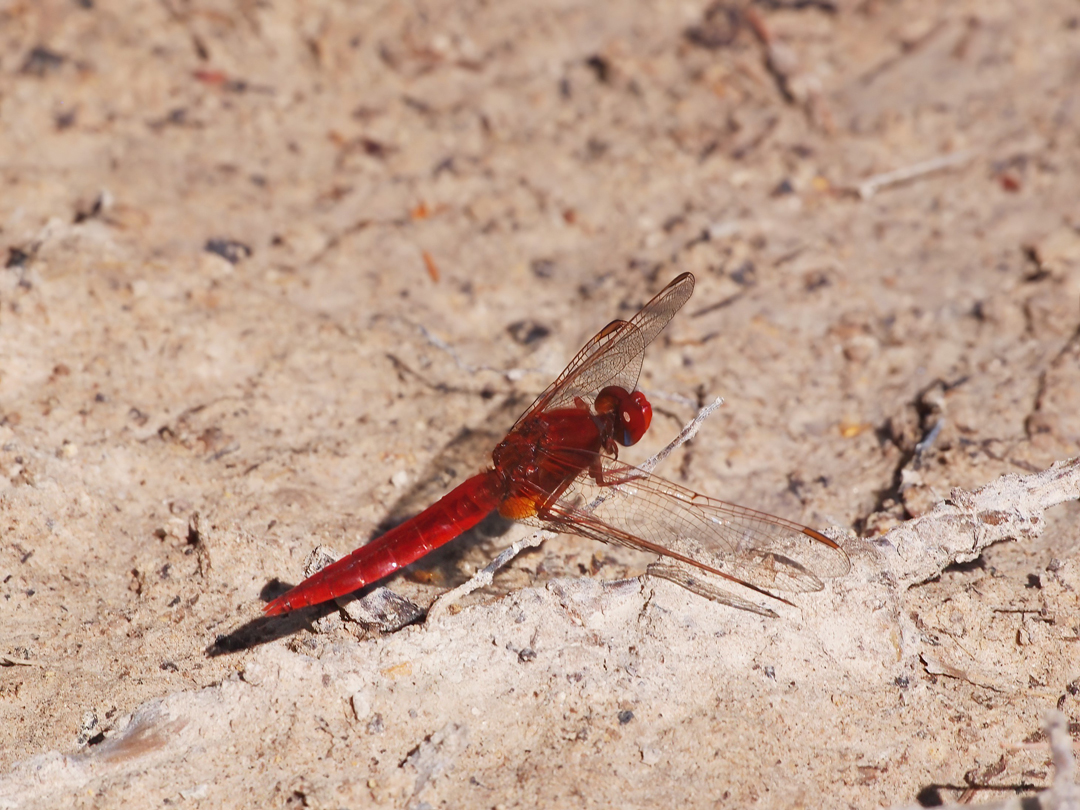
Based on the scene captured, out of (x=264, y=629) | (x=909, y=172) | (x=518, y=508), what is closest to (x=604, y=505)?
(x=518, y=508)

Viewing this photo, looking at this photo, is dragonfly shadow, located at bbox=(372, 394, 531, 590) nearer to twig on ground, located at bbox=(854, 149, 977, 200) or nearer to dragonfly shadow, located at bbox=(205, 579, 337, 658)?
dragonfly shadow, located at bbox=(205, 579, 337, 658)

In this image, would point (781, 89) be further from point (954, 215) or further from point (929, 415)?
point (929, 415)

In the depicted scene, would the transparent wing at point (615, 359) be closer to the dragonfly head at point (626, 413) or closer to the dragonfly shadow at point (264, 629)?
the dragonfly head at point (626, 413)

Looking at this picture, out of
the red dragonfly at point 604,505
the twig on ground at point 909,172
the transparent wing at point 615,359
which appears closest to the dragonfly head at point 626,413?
the red dragonfly at point 604,505

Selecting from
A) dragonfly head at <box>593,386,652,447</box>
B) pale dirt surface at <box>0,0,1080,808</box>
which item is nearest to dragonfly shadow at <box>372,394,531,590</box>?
pale dirt surface at <box>0,0,1080,808</box>

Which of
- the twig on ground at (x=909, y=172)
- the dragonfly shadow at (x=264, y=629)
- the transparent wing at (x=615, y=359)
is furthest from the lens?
the twig on ground at (x=909, y=172)

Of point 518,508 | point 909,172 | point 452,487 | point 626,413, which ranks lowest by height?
point 452,487

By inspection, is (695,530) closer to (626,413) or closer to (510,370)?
(626,413)

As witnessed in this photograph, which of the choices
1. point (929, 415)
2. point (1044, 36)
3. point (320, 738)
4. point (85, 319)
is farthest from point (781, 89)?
point (320, 738)
